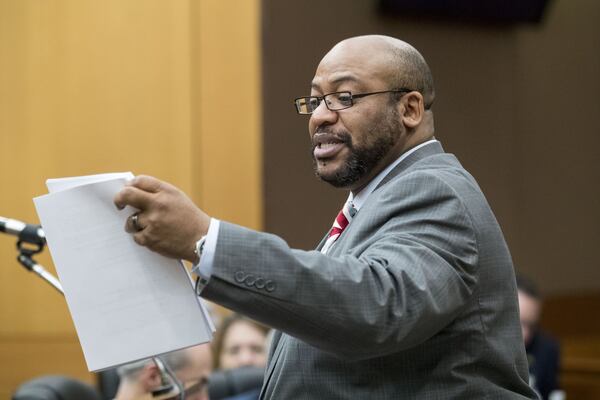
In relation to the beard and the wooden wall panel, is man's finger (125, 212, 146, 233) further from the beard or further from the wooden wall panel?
the wooden wall panel

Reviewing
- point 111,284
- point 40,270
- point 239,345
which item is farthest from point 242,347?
point 111,284

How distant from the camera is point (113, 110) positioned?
458 centimetres

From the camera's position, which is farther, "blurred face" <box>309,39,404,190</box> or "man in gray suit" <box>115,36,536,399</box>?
"blurred face" <box>309,39,404,190</box>

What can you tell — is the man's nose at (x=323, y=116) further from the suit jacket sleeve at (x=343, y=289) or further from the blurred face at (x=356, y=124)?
the suit jacket sleeve at (x=343, y=289)

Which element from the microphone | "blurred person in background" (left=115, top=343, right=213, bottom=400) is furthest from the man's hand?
"blurred person in background" (left=115, top=343, right=213, bottom=400)

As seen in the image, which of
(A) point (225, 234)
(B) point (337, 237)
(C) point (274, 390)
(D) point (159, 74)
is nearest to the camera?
(A) point (225, 234)

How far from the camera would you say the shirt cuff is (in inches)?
49.8

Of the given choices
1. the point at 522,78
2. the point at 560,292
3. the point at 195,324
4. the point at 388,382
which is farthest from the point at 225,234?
the point at 560,292

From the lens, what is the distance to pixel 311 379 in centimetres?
147

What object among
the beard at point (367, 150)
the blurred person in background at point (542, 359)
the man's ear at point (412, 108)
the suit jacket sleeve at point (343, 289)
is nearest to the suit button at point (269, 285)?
the suit jacket sleeve at point (343, 289)

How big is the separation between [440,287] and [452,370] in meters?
0.17

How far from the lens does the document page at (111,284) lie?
139 centimetres

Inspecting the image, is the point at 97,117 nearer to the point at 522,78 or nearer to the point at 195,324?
the point at 522,78

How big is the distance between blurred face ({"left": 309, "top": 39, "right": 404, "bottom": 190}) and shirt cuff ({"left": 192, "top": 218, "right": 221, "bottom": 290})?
393 mm
